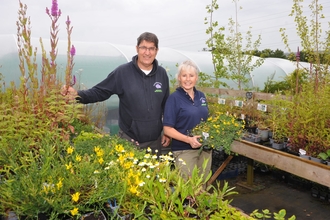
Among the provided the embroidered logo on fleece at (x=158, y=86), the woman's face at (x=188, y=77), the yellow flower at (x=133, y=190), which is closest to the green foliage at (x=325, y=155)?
the woman's face at (x=188, y=77)

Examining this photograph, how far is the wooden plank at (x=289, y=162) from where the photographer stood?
268 centimetres

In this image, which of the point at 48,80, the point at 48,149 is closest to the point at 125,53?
the point at 48,80

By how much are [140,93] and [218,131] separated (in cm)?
80

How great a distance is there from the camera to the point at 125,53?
24.6 feet

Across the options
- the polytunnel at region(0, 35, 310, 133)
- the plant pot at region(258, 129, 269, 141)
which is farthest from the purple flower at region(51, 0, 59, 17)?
the polytunnel at region(0, 35, 310, 133)

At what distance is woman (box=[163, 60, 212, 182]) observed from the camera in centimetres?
277

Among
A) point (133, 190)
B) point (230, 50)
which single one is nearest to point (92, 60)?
point (230, 50)

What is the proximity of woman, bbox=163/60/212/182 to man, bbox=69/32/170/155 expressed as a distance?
183 mm

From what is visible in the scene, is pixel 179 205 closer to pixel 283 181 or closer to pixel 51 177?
pixel 51 177

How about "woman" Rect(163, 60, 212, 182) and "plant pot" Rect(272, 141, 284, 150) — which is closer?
"woman" Rect(163, 60, 212, 182)

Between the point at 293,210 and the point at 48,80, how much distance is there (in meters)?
3.79

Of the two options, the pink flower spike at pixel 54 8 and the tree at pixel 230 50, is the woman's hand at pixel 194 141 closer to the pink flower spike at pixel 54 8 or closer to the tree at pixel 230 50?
the pink flower spike at pixel 54 8

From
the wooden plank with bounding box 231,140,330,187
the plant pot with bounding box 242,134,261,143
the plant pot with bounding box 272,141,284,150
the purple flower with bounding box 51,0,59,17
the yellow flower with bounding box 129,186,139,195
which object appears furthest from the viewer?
the plant pot with bounding box 242,134,261,143

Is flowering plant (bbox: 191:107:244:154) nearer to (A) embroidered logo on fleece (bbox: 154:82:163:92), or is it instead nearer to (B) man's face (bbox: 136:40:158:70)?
(A) embroidered logo on fleece (bbox: 154:82:163:92)
